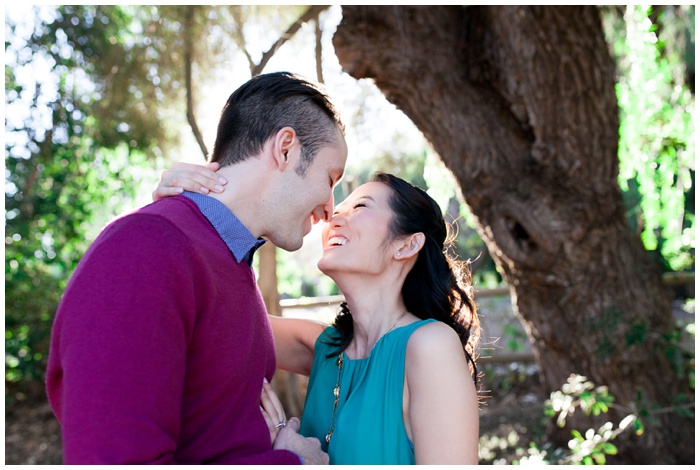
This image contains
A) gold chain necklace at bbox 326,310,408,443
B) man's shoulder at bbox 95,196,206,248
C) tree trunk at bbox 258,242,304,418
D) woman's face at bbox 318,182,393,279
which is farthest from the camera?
tree trunk at bbox 258,242,304,418

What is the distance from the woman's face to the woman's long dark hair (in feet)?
0.12

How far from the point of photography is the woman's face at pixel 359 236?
211 cm

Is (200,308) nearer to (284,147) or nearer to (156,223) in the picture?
(156,223)

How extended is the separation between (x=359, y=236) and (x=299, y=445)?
715 millimetres

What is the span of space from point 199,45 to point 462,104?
2499mm

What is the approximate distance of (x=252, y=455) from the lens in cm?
149

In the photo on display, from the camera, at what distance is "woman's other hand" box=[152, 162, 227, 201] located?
1605 millimetres

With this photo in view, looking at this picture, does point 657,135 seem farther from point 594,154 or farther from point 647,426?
point 647,426

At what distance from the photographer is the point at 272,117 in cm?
176

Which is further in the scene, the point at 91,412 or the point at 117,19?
the point at 117,19

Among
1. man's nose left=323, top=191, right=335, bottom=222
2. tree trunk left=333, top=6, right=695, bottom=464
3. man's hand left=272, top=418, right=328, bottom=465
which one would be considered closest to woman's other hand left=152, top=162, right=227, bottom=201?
man's nose left=323, top=191, right=335, bottom=222

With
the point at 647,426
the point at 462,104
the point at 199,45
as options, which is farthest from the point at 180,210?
the point at 199,45

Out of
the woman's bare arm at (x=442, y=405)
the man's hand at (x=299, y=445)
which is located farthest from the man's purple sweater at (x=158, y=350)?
the woman's bare arm at (x=442, y=405)

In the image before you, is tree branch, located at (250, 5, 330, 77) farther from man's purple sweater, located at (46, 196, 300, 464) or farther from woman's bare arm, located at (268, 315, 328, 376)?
man's purple sweater, located at (46, 196, 300, 464)
